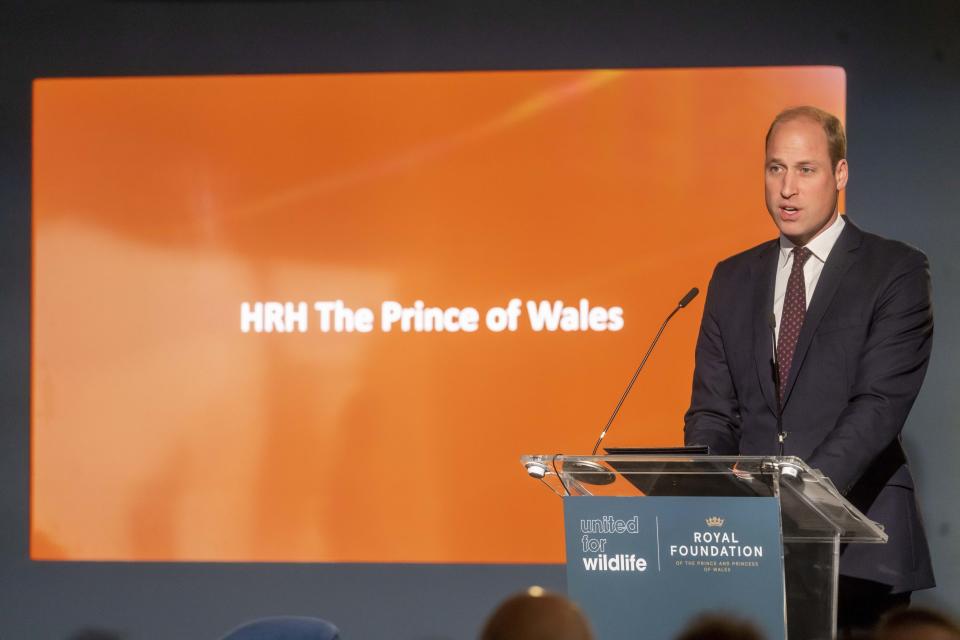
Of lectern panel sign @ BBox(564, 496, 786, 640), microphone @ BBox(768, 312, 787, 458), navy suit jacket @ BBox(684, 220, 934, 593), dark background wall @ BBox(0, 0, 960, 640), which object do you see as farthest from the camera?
dark background wall @ BBox(0, 0, 960, 640)

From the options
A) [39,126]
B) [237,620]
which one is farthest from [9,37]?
[237,620]

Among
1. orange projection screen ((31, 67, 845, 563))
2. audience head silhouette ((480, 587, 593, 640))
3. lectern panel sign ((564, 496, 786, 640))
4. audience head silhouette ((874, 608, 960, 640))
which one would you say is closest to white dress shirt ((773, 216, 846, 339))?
lectern panel sign ((564, 496, 786, 640))

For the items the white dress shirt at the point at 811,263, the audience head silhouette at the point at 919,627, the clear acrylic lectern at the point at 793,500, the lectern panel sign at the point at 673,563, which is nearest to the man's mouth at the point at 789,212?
the white dress shirt at the point at 811,263

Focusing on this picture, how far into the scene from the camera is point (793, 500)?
2.50 metres

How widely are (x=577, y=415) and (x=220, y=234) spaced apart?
1769 mm

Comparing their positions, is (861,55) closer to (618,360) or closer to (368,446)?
(618,360)

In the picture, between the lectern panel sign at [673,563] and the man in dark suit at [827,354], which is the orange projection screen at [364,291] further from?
the lectern panel sign at [673,563]

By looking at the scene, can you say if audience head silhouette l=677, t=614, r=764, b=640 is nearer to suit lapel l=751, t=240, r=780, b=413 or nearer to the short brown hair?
suit lapel l=751, t=240, r=780, b=413

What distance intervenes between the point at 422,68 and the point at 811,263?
224 centimetres

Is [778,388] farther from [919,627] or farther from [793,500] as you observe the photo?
[919,627]

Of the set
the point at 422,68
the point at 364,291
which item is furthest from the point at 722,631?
the point at 422,68

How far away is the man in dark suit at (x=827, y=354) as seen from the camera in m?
2.98

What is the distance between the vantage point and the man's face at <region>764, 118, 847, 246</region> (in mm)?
3344

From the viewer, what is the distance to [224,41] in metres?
5.02
